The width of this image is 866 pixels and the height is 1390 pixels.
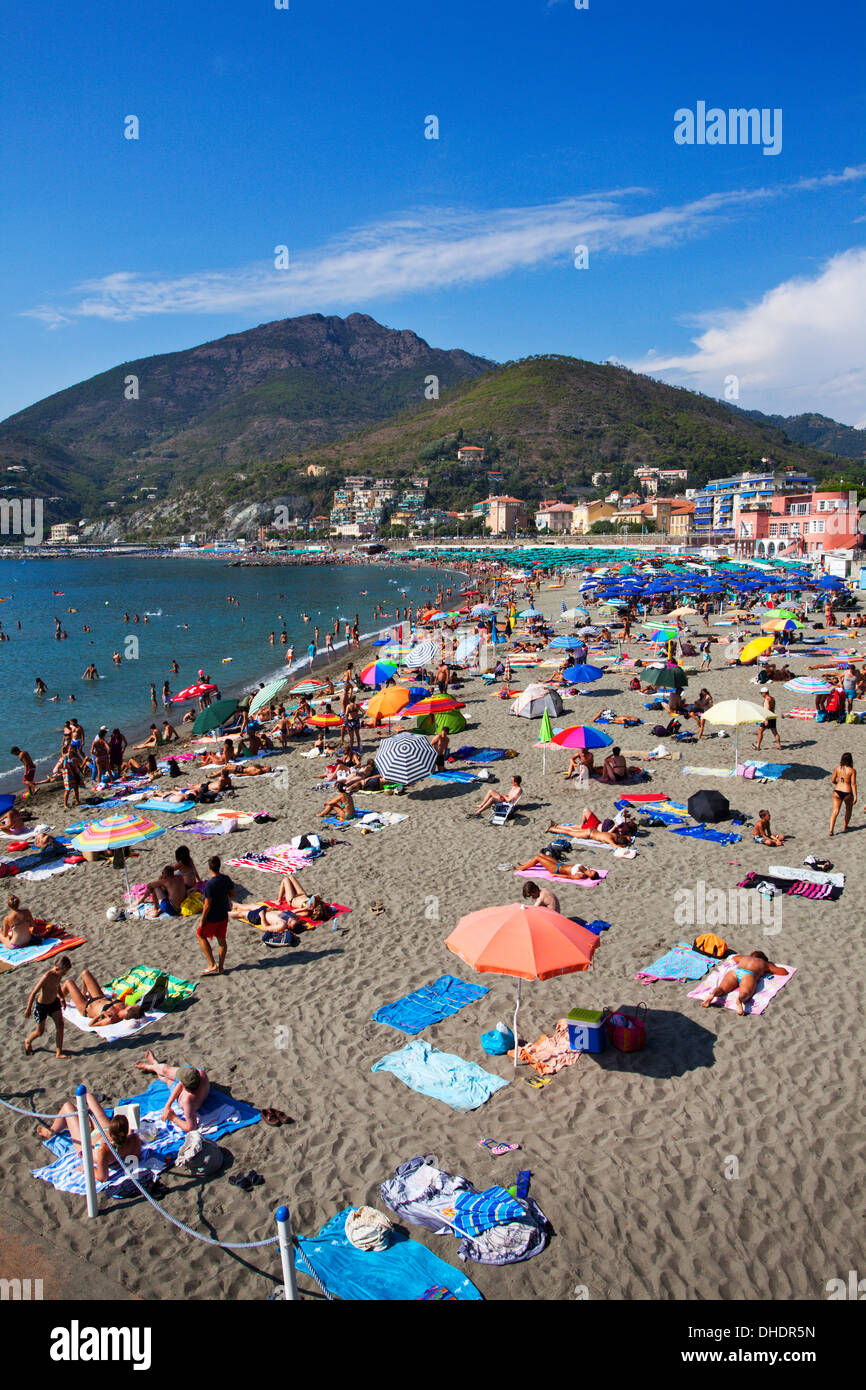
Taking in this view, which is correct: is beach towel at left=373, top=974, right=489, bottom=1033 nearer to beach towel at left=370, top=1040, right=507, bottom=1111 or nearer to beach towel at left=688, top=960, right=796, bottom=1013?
beach towel at left=370, top=1040, right=507, bottom=1111

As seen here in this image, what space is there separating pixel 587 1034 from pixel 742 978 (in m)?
1.62

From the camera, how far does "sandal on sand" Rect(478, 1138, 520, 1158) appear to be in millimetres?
5230

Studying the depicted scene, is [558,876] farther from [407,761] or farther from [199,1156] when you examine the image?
[199,1156]

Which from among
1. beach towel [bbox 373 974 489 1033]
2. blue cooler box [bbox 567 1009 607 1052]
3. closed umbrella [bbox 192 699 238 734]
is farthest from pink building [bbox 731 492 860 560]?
blue cooler box [bbox 567 1009 607 1052]

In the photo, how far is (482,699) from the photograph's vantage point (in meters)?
21.5

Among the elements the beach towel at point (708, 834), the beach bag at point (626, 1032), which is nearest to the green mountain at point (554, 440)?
the beach towel at point (708, 834)

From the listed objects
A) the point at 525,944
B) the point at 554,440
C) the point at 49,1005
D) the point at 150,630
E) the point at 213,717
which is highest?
the point at 554,440

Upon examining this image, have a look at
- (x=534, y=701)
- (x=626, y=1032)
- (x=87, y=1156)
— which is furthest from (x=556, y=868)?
(x=534, y=701)

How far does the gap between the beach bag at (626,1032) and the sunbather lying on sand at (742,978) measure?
905mm

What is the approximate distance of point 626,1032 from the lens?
20.3 feet

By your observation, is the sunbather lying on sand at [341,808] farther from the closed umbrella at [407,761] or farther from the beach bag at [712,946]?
the beach bag at [712,946]

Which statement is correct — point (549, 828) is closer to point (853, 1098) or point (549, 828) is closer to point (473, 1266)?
point (853, 1098)

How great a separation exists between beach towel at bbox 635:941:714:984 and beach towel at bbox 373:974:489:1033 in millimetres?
1542

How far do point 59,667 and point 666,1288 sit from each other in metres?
37.8
